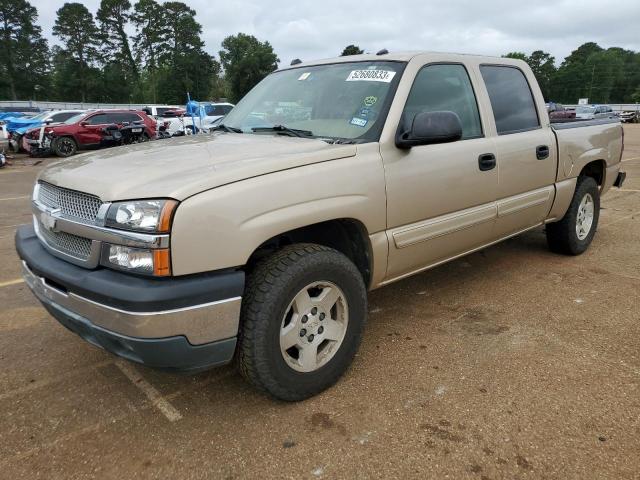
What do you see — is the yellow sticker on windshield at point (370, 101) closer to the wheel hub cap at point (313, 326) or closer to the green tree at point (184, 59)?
the wheel hub cap at point (313, 326)

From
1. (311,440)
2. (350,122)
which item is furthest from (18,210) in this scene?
(311,440)

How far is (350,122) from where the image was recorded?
10.1ft

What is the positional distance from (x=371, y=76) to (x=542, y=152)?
5.71 feet

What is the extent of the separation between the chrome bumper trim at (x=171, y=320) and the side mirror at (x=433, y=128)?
4.49 ft

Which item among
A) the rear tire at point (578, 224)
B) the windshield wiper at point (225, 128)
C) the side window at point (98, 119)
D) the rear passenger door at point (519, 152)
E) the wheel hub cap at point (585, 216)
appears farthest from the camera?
the side window at point (98, 119)

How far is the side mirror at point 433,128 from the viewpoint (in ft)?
9.22

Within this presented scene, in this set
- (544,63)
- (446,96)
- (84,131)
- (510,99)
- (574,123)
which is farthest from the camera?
(544,63)

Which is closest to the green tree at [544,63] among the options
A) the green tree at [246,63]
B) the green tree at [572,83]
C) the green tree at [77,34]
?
the green tree at [572,83]

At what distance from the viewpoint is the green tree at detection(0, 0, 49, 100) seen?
68.9m

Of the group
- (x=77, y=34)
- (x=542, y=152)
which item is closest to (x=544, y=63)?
(x=77, y=34)

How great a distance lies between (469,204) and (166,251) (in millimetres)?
2161

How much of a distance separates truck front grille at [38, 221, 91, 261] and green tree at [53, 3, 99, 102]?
267ft

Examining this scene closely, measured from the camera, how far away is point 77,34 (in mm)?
78500

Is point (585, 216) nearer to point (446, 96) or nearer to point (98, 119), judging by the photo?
point (446, 96)
